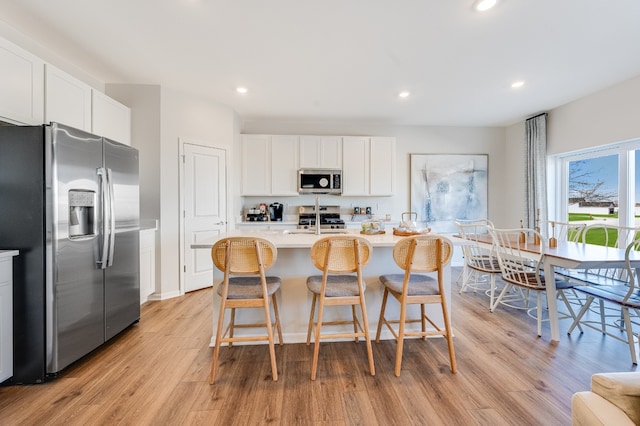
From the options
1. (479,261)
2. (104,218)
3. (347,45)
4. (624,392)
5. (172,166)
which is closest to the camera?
(624,392)

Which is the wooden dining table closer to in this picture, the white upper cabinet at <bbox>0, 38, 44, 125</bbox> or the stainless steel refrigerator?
the stainless steel refrigerator

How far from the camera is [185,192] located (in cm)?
380

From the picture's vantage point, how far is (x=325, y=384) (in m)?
1.88

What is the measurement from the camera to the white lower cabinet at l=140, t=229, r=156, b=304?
10.6ft

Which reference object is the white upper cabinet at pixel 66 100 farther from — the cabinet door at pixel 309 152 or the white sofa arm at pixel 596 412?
the white sofa arm at pixel 596 412

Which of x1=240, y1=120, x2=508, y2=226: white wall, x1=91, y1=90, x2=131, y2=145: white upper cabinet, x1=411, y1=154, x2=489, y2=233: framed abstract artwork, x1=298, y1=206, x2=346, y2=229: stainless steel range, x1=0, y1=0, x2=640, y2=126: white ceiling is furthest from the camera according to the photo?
x1=411, y1=154, x2=489, y2=233: framed abstract artwork

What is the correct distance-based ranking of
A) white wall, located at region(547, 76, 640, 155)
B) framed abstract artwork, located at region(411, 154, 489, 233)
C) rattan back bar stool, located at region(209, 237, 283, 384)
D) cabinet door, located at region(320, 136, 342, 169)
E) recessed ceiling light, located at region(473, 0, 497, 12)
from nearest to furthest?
1. rattan back bar stool, located at region(209, 237, 283, 384)
2. recessed ceiling light, located at region(473, 0, 497, 12)
3. white wall, located at region(547, 76, 640, 155)
4. cabinet door, located at region(320, 136, 342, 169)
5. framed abstract artwork, located at region(411, 154, 489, 233)

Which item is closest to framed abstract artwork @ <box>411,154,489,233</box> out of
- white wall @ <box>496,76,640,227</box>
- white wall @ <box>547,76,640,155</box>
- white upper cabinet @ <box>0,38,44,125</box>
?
white wall @ <box>496,76,640,227</box>

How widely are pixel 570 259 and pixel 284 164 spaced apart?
388cm

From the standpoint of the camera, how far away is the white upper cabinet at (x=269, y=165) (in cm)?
482

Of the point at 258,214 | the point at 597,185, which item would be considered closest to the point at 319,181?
the point at 258,214

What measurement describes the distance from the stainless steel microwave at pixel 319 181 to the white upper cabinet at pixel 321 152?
107mm

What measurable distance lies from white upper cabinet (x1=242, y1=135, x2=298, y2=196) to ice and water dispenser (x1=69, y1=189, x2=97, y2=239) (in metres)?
2.70

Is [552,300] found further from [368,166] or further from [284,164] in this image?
[284,164]
